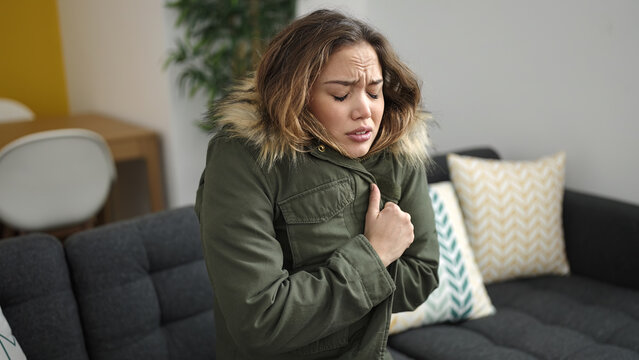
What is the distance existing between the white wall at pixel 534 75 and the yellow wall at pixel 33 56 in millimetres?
2269

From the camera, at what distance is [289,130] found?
105 cm

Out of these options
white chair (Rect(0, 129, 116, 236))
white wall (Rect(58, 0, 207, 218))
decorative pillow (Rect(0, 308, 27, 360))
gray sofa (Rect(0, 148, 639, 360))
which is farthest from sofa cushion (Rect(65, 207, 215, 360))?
white wall (Rect(58, 0, 207, 218))

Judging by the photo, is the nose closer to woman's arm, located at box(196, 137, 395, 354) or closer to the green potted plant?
woman's arm, located at box(196, 137, 395, 354)

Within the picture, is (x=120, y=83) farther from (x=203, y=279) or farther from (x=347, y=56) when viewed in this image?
(x=347, y=56)

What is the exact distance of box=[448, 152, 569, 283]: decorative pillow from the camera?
6.94 ft

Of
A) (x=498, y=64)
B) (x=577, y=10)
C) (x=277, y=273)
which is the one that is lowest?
(x=277, y=273)

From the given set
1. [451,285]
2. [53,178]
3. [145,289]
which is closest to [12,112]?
[53,178]

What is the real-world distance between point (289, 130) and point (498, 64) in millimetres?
1728

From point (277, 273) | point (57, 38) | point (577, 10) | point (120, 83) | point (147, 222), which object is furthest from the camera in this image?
point (57, 38)

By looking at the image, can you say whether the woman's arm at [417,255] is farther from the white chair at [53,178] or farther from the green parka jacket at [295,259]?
the white chair at [53,178]

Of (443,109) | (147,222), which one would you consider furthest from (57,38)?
(147,222)

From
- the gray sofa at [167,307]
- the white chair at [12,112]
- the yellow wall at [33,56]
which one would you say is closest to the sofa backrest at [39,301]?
the gray sofa at [167,307]

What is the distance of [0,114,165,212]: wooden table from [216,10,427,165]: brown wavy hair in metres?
2.12

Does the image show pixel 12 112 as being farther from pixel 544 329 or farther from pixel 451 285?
pixel 544 329
